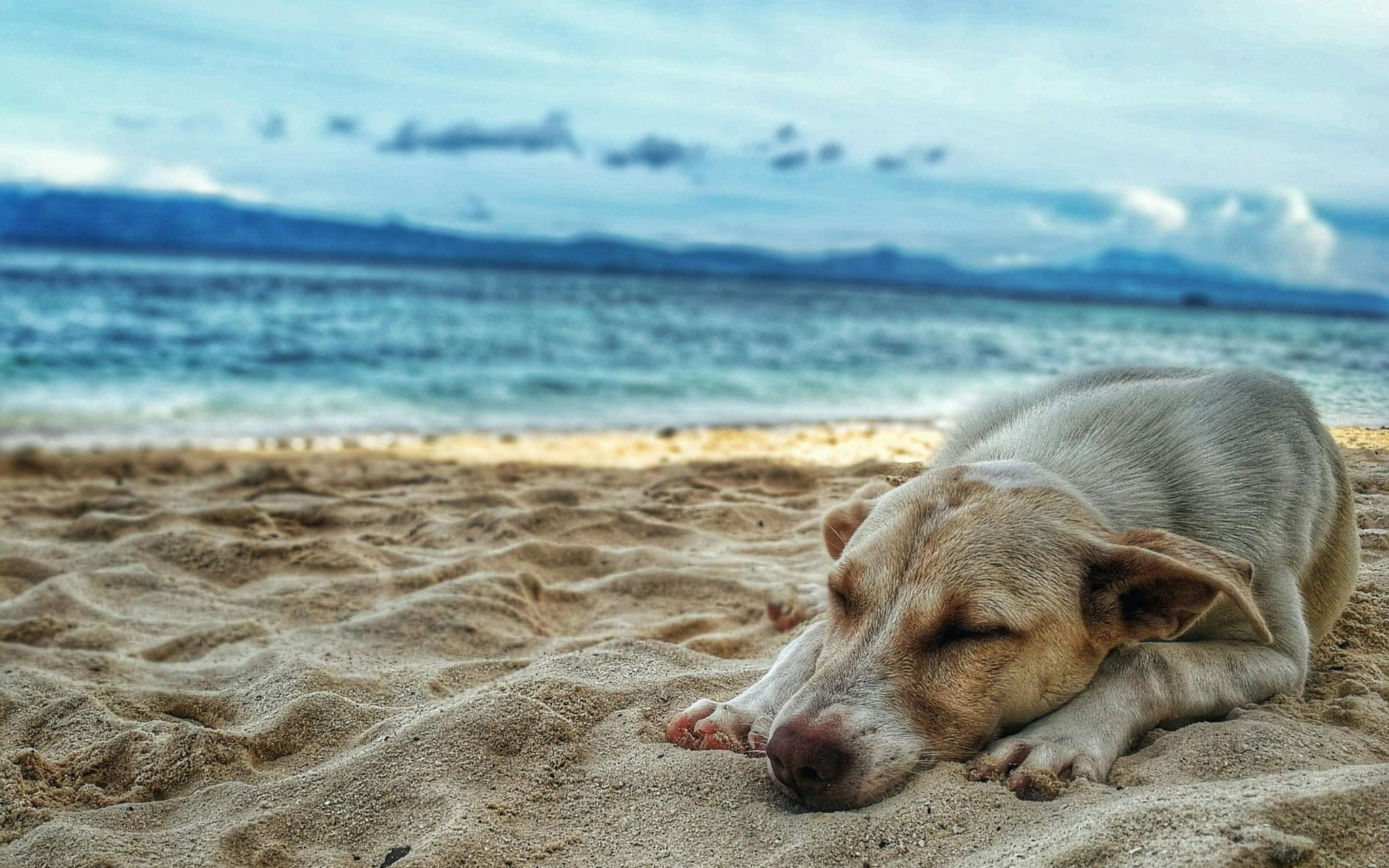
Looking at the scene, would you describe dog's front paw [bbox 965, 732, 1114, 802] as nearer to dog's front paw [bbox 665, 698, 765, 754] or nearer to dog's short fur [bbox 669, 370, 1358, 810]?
dog's short fur [bbox 669, 370, 1358, 810]

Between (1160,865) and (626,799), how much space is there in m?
1.38

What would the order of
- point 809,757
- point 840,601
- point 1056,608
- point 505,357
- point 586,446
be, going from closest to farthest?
point 809,757, point 1056,608, point 840,601, point 586,446, point 505,357

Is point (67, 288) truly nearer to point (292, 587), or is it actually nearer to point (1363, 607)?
point (292, 587)

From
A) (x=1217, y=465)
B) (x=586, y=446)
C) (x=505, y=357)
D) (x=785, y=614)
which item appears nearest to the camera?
(x=1217, y=465)

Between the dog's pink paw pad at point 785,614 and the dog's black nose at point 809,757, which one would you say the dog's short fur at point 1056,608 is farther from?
the dog's pink paw pad at point 785,614

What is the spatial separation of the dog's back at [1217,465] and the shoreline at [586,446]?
13.0 ft

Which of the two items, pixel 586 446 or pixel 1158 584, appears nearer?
pixel 1158 584

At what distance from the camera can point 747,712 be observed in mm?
3203

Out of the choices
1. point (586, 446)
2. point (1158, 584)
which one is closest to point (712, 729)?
point (1158, 584)

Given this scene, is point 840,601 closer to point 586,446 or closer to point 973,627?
point 973,627

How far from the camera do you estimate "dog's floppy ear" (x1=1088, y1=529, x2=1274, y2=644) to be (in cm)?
259

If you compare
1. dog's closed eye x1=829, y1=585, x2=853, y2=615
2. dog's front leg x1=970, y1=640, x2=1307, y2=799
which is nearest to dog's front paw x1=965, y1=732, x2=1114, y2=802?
dog's front leg x1=970, y1=640, x2=1307, y2=799

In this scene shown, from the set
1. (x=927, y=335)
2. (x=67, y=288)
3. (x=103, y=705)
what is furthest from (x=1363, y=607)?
(x=67, y=288)

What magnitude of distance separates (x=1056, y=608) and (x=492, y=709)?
5.58ft
